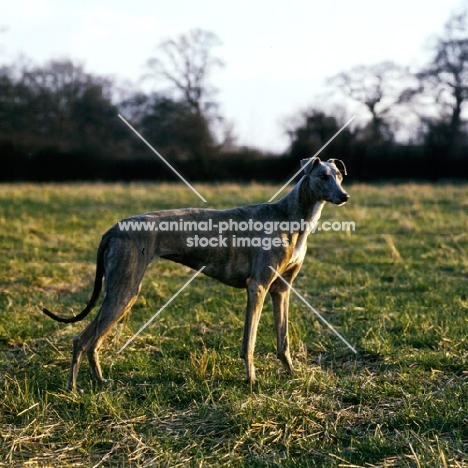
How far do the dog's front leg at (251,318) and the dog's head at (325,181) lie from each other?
1.01m

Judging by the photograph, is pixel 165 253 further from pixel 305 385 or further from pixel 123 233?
pixel 305 385

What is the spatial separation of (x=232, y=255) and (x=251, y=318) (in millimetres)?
632

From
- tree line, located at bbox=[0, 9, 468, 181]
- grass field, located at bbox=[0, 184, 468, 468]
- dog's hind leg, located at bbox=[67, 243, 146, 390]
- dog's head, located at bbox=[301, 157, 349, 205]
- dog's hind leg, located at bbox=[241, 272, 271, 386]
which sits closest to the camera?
grass field, located at bbox=[0, 184, 468, 468]

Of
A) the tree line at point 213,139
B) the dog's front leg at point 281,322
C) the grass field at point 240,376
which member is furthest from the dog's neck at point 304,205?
the tree line at point 213,139

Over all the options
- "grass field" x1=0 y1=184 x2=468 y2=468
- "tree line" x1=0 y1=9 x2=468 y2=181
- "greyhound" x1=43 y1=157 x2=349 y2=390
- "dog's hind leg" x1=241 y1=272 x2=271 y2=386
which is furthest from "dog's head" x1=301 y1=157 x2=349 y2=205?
"tree line" x1=0 y1=9 x2=468 y2=181

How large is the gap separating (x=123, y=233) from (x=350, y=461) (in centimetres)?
258

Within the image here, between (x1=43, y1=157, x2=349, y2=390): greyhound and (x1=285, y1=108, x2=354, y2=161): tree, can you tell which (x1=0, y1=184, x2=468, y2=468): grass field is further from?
(x1=285, y1=108, x2=354, y2=161): tree

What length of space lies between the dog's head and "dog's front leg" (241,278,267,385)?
101 cm

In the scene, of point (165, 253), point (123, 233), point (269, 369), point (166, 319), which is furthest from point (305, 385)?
point (166, 319)

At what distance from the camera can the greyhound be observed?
5.05m

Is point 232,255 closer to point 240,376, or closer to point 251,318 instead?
point 251,318

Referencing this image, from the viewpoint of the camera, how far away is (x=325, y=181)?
5.52 meters

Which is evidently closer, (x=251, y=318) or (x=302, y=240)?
(x=251, y=318)

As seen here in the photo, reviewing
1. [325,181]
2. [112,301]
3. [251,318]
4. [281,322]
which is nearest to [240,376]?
[251,318]
